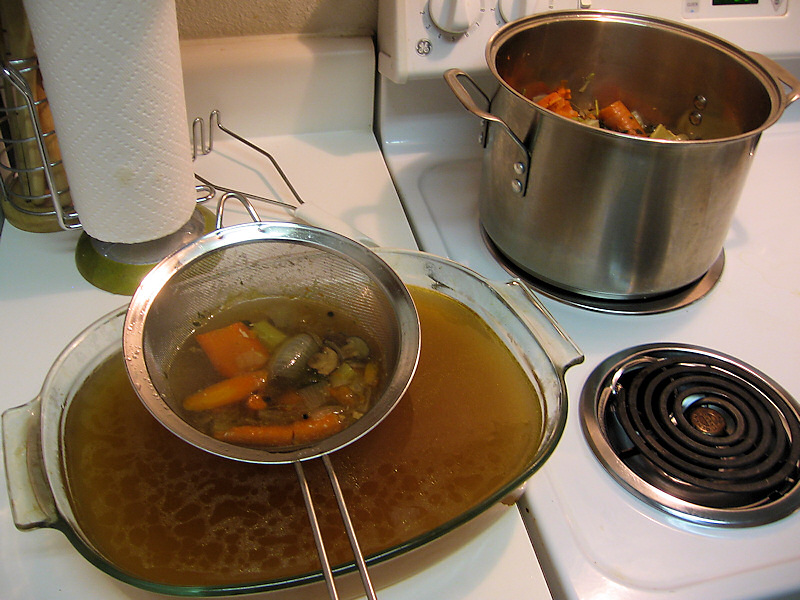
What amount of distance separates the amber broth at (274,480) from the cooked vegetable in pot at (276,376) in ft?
0.10

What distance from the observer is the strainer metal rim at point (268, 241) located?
20.1 inches

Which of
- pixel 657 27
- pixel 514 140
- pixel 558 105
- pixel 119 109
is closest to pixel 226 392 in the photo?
pixel 119 109

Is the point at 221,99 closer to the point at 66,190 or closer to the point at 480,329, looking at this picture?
the point at 66,190

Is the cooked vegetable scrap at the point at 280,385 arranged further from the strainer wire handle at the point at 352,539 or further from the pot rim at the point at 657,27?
the pot rim at the point at 657,27

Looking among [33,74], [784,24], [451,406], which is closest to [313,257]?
[451,406]

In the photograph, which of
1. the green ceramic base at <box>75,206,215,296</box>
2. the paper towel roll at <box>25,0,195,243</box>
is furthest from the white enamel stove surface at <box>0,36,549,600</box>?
the paper towel roll at <box>25,0,195,243</box>

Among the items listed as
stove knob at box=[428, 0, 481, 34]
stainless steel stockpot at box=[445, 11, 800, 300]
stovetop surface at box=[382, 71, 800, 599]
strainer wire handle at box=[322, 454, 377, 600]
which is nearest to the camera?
strainer wire handle at box=[322, 454, 377, 600]

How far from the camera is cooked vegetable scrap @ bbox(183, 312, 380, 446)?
1.84ft

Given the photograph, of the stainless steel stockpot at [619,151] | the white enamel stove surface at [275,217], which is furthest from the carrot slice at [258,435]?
the stainless steel stockpot at [619,151]

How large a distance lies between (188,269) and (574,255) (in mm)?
403

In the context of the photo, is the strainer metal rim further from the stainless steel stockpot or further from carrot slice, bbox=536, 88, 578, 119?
carrot slice, bbox=536, 88, 578, 119

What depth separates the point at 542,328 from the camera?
60 cm

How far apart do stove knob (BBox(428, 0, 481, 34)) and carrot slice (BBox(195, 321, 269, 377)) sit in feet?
1.46

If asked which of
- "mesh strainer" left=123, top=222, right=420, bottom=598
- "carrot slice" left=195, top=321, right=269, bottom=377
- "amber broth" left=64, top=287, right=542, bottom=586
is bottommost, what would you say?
"amber broth" left=64, top=287, right=542, bottom=586
